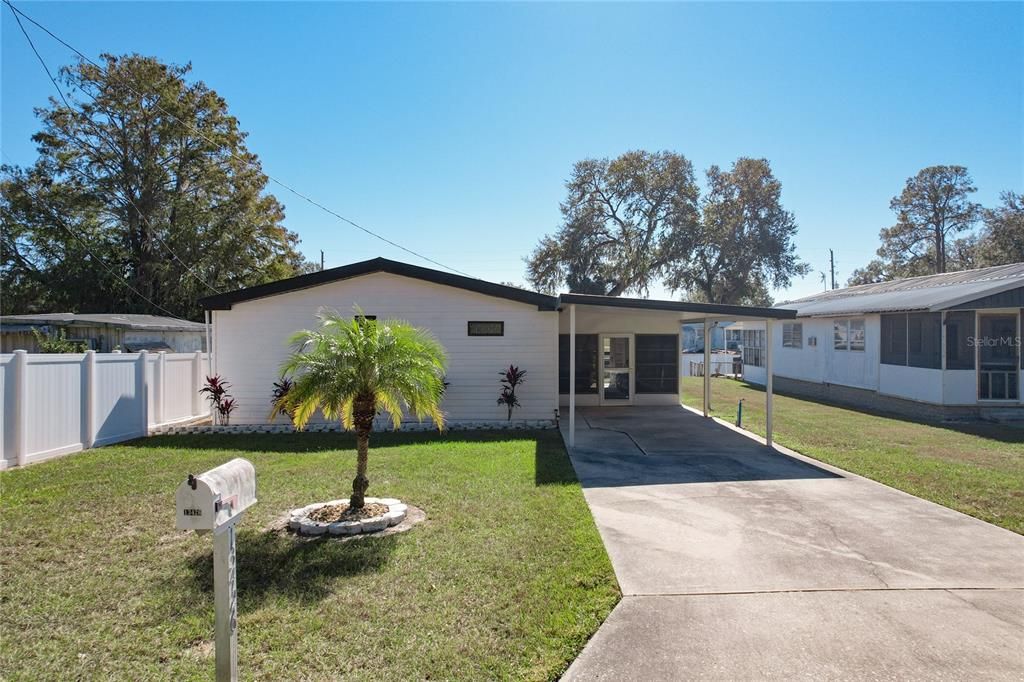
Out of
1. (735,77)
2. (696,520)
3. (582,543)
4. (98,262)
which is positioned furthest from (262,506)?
(98,262)

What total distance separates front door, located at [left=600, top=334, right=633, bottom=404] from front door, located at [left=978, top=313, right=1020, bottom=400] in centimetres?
789

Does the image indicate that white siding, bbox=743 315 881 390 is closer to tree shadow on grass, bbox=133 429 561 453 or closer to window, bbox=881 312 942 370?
window, bbox=881 312 942 370

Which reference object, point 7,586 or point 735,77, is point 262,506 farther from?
point 735,77

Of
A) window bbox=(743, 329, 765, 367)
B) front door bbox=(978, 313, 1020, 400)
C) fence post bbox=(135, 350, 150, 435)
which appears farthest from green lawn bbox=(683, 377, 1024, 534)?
fence post bbox=(135, 350, 150, 435)

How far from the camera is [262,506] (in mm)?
6027

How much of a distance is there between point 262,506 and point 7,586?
2163 millimetres

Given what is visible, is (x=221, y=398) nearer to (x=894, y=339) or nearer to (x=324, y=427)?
(x=324, y=427)

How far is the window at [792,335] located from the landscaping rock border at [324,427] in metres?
13.4

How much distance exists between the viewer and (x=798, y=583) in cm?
424

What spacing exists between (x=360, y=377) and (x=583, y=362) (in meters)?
10.1

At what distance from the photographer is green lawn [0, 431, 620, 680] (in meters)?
3.20

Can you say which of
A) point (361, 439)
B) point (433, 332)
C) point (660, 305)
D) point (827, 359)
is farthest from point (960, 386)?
point (361, 439)

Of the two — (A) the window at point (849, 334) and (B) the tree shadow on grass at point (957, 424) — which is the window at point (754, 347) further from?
(B) the tree shadow on grass at point (957, 424)

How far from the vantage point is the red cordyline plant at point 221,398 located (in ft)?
37.9
